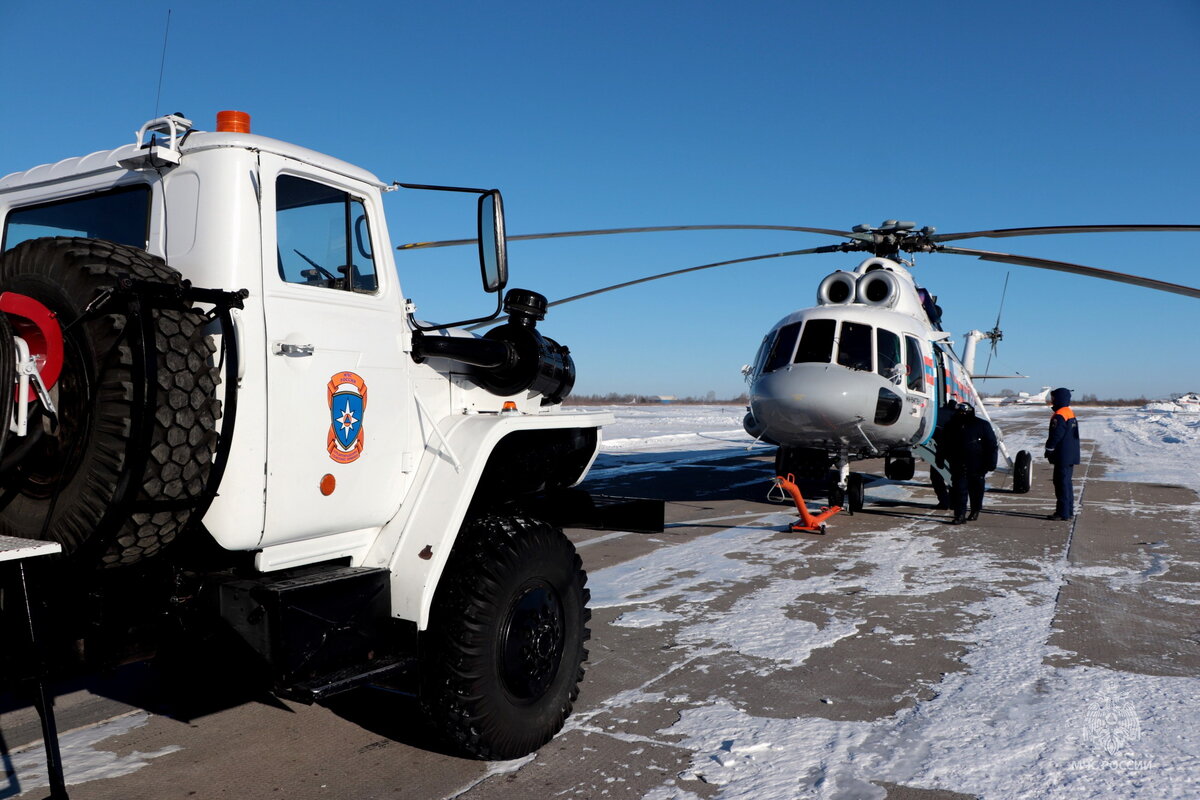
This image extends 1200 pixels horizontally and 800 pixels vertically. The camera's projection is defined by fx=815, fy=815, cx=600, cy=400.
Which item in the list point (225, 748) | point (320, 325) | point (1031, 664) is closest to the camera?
point (320, 325)

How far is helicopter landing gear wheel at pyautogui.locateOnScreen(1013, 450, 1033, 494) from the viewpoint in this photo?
13.2m

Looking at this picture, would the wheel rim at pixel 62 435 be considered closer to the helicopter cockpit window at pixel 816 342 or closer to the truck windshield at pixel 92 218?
A: the truck windshield at pixel 92 218

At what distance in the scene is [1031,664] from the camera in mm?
4617

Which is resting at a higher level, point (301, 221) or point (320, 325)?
point (301, 221)

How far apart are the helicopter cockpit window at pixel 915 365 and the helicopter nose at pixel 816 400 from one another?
966 millimetres

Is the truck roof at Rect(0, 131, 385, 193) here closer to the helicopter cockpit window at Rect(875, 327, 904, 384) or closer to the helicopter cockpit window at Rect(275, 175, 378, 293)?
the helicopter cockpit window at Rect(275, 175, 378, 293)

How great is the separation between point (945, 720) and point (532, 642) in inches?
79.2

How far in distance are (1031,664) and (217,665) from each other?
4.23 meters

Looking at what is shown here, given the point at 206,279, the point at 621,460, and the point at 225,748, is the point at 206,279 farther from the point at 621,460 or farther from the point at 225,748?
the point at 621,460

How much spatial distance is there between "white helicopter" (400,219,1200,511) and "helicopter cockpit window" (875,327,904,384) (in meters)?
0.01

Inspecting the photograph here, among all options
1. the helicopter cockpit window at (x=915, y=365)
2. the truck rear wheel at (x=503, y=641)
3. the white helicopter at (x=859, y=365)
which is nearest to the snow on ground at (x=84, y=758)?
the truck rear wheel at (x=503, y=641)

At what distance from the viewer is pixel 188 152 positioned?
2715mm

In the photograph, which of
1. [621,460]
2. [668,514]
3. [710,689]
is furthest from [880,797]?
[621,460]

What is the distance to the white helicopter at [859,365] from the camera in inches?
372
